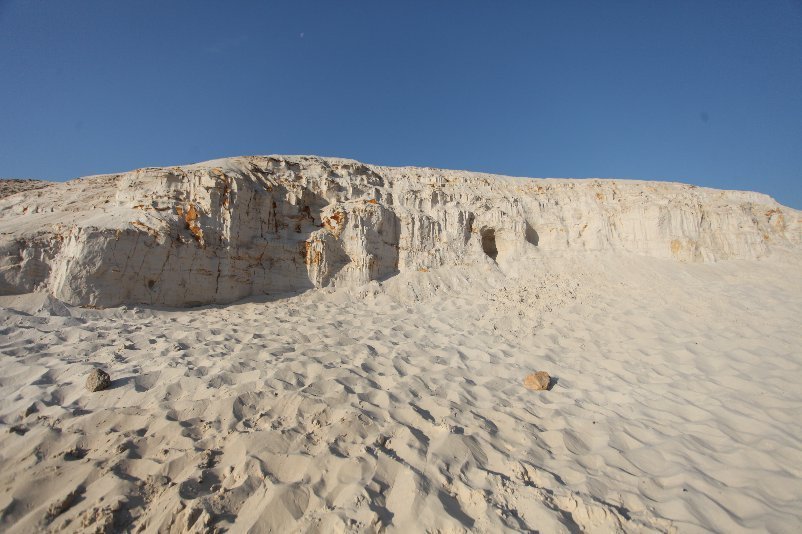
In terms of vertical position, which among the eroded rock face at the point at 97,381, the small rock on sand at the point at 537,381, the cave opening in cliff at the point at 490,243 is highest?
the cave opening in cliff at the point at 490,243

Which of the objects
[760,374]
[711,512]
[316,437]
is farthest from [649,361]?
[316,437]

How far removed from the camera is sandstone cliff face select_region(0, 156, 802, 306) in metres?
7.16

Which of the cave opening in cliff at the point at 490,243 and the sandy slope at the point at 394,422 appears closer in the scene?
the sandy slope at the point at 394,422

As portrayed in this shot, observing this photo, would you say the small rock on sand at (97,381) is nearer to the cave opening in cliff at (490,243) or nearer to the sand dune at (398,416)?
the sand dune at (398,416)

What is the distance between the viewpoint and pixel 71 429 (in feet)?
11.4

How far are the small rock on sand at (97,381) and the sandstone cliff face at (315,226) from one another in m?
3.35

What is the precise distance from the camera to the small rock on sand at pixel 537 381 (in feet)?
17.4

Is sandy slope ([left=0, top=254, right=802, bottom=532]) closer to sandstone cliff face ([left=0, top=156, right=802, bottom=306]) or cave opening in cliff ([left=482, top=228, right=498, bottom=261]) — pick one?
sandstone cliff face ([left=0, top=156, right=802, bottom=306])

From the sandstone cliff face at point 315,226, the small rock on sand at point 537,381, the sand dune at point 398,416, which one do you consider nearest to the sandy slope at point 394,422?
the sand dune at point 398,416

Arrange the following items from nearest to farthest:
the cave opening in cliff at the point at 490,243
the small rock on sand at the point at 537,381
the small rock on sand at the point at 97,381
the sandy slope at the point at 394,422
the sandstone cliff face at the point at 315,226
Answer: the sandy slope at the point at 394,422 < the small rock on sand at the point at 97,381 < the small rock on sand at the point at 537,381 < the sandstone cliff face at the point at 315,226 < the cave opening in cliff at the point at 490,243

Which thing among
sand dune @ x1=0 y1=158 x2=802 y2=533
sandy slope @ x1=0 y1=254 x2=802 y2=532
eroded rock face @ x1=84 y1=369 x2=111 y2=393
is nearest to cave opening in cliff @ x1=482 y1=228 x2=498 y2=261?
sand dune @ x1=0 y1=158 x2=802 y2=533

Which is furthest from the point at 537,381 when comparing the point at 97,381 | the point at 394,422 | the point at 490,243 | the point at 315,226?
the point at 490,243

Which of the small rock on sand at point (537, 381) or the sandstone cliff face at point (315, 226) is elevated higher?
the sandstone cliff face at point (315, 226)

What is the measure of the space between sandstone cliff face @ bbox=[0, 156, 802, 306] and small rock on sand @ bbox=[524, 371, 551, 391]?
5.38 m
